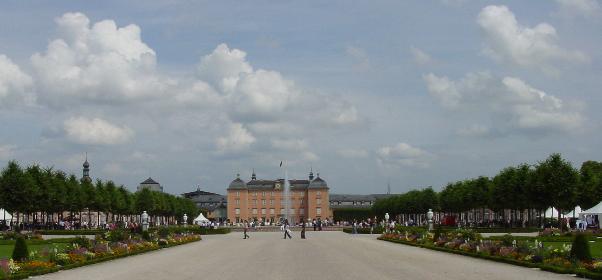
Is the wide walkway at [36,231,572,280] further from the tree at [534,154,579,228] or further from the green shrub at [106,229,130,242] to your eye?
the tree at [534,154,579,228]

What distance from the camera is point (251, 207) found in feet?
646

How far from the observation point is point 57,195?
76.4 metres

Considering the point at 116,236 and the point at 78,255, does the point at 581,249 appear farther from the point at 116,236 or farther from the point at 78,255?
the point at 116,236

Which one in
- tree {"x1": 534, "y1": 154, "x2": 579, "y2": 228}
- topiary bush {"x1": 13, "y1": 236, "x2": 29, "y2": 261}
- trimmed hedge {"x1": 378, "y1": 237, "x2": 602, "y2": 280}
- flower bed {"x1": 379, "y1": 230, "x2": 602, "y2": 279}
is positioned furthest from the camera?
tree {"x1": 534, "y1": 154, "x2": 579, "y2": 228}

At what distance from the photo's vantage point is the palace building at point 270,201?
19488cm

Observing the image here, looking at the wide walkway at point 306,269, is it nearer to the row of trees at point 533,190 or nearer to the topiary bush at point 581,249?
the topiary bush at point 581,249

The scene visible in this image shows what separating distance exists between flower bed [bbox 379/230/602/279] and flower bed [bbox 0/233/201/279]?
14.5 m

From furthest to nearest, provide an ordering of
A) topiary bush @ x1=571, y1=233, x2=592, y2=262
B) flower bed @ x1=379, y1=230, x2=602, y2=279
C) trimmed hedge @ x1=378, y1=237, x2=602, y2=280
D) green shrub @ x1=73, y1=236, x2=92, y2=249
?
green shrub @ x1=73, y1=236, x2=92, y2=249
topiary bush @ x1=571, y1=233, x2=592, y2=262
flower bed @ x1=379, y1=230, x2=602, y2=279
trimmed hedge @ x1=378, y1=237, x2=602, y2=280

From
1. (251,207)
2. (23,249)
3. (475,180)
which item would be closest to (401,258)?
(23,249)

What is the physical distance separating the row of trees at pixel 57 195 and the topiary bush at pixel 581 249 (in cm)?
5451

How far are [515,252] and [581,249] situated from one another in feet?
14.7

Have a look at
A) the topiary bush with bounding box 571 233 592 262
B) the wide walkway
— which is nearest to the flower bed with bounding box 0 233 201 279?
the wide walkway

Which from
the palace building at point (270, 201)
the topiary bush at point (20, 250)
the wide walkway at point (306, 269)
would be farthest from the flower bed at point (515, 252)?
the palace building at point (270, 201)

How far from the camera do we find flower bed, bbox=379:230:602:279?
23797mm
